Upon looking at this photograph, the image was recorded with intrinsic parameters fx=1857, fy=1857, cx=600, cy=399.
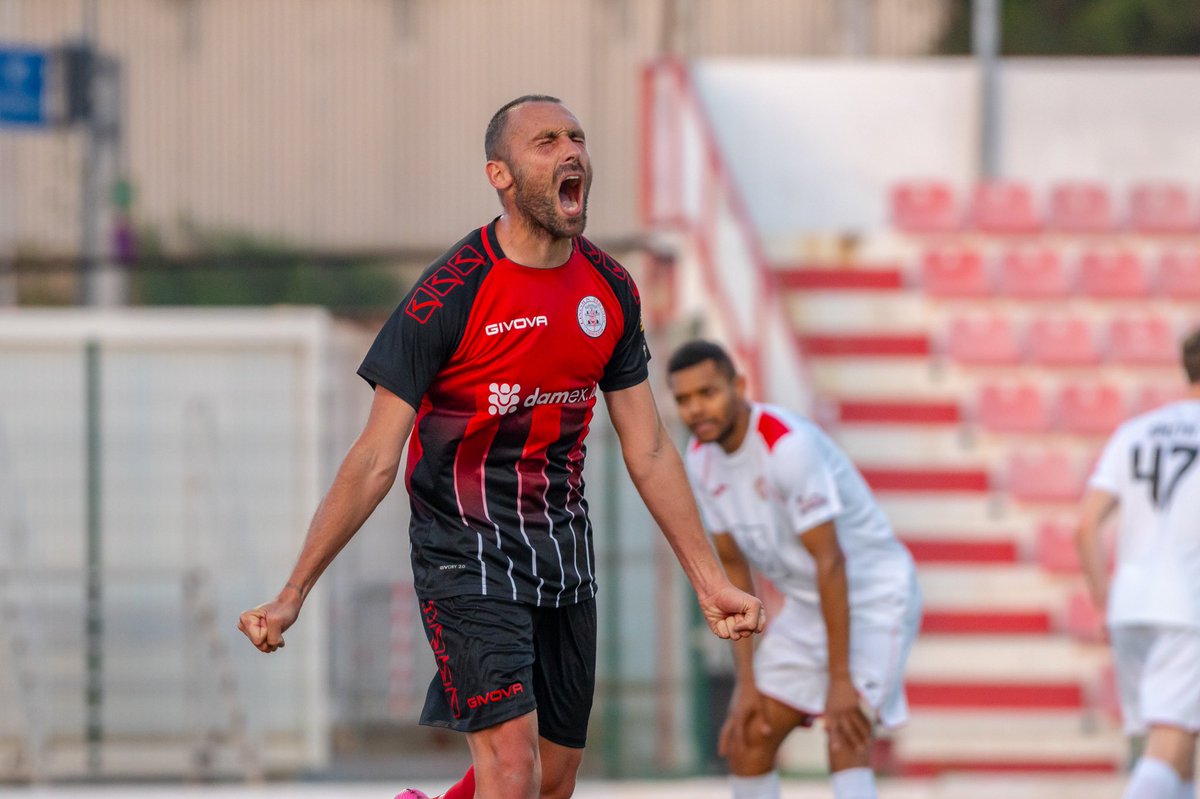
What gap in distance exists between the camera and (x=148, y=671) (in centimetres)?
1009

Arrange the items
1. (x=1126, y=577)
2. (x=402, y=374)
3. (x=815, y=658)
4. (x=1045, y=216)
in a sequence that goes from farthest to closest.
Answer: (x=1045, y=216), (x=1126, y=577), (x=815, y=658), (x=402, y=374)

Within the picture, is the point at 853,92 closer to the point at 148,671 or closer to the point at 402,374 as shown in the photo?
the point at 148,671

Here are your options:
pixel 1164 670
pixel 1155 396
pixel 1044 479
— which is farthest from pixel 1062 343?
pixel 1164 670

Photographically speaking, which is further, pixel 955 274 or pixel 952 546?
pixel 955 274

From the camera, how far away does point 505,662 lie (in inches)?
162

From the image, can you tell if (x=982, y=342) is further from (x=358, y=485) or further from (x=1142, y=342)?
(x=358, y=485)

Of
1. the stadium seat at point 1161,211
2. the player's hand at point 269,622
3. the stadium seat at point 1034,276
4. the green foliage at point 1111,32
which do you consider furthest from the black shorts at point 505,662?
the green foliage at point 1111,32

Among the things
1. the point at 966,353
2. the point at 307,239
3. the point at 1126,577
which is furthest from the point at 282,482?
the point at 307,239

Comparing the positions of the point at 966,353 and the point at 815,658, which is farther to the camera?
the point at 966,353

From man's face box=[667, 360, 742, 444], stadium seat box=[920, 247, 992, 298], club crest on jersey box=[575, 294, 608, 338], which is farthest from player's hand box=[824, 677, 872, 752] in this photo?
stadium seat box=[920, 247, 992, 298]

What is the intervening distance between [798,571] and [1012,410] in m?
6.07

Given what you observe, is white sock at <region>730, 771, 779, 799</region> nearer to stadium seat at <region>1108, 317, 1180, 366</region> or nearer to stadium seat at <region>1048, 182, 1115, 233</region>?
stadium seat at <region>1108, 317, 1180, 366</region>

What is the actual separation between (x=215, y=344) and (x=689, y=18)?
1073 centimetres

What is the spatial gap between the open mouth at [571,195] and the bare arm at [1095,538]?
2.76 m
